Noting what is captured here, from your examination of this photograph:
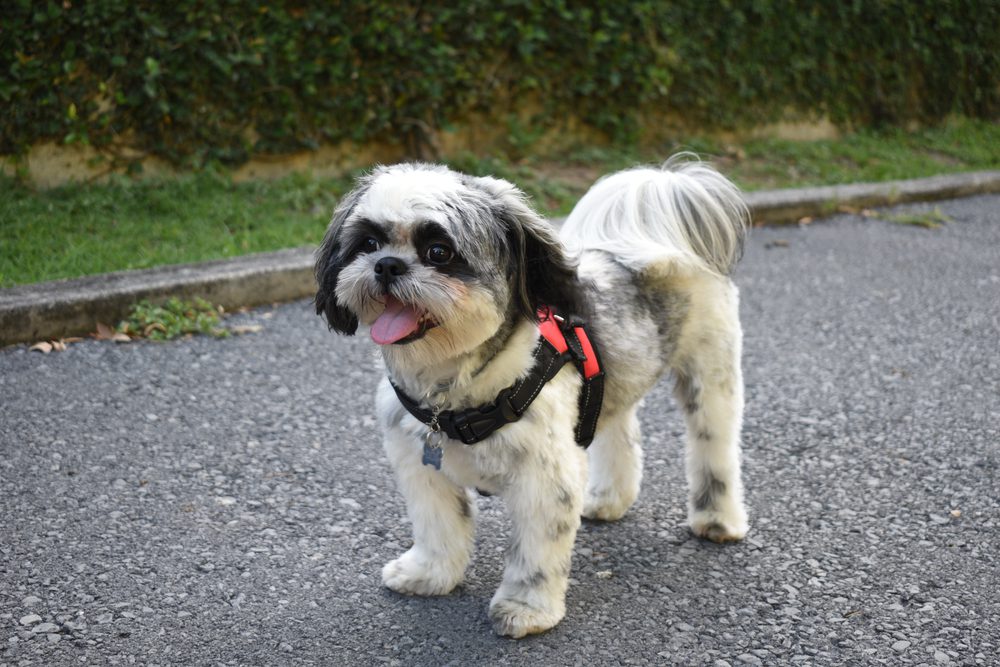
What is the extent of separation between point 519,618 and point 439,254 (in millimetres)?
1137

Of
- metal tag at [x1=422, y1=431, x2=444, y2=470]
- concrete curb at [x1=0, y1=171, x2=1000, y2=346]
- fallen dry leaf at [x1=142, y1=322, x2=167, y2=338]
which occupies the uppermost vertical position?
metal tag at [x1=422, y1=431, x2=444, y2=470]

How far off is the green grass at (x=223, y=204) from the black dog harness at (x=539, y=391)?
3.42 m

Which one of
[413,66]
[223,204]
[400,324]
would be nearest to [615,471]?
[400,324]

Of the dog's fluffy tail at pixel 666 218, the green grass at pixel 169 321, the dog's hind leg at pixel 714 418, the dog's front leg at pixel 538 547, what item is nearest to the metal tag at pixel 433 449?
the dog's front leg at pixel 538 547

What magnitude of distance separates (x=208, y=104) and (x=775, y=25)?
5830 millimetres

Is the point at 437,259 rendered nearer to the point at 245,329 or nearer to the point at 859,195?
the point at 245,329

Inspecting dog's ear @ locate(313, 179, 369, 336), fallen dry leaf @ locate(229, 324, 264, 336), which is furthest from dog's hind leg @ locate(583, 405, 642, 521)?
fallen dry leaf @ locate(229, 324, 264, 336)

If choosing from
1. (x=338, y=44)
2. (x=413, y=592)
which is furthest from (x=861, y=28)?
(x=413, y=592)

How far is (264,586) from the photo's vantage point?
328 centimetres

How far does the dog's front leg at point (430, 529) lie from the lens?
3188mm

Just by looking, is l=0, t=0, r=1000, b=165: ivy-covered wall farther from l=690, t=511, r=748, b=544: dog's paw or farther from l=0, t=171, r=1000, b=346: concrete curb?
l=690, t=511, r=748, b=544: dog's paw

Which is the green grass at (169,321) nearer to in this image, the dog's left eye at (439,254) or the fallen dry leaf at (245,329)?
the fallen dry leaf at (245,329)

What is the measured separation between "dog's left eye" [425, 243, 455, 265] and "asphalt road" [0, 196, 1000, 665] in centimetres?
117

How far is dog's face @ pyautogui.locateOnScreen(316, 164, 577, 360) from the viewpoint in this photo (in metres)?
2.71
